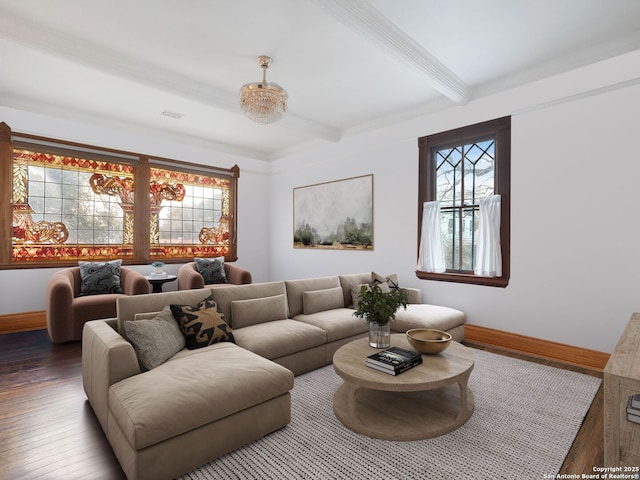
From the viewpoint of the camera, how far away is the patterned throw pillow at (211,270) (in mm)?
5527

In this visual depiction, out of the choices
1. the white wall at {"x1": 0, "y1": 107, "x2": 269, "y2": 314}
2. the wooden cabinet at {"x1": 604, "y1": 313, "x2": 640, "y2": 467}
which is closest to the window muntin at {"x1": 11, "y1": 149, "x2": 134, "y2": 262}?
the white wall at {"x1": 0, "y1": 107, "x2": 269, "y2": 314}

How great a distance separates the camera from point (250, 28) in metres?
3.00

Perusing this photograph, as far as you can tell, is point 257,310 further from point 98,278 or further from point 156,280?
point 98,278

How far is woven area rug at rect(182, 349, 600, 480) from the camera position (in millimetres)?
1810

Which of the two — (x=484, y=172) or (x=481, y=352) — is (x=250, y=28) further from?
(x=481, y=352)

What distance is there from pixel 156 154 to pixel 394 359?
5.19 metres

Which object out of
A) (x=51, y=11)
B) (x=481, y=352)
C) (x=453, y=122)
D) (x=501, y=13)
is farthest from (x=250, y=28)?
(x=481, y=352)

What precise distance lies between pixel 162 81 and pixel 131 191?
2.32 m

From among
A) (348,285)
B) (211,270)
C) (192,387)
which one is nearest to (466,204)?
(348,285)

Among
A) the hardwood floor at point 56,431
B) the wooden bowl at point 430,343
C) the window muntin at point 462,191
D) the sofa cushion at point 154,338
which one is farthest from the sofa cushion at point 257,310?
the window muntin at point 462,191

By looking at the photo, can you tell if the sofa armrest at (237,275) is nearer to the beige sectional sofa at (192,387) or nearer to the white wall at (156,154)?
the white wall at (156,154)

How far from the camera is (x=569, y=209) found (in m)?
3.44

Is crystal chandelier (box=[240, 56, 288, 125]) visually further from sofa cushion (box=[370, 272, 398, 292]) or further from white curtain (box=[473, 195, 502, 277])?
white curtain (box=[473, 195, 502, 277])

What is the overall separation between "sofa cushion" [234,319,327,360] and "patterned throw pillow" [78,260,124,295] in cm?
257
